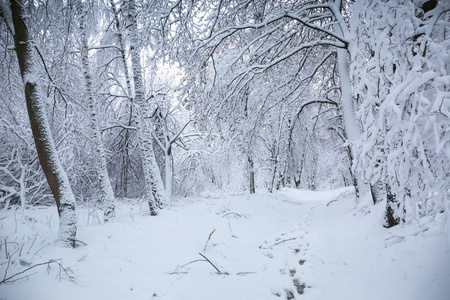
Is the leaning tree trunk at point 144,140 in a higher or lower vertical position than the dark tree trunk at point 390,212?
higher

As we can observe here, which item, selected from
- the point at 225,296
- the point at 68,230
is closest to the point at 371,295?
the point at 225,296

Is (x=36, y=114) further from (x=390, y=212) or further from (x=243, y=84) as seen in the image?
(x=390, y=212)

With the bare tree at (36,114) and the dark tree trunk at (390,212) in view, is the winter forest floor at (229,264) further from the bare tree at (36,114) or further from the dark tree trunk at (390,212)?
the bare tree at (36,114)

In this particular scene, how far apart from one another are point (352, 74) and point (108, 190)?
609 cm

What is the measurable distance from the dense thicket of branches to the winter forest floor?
523 millimetres

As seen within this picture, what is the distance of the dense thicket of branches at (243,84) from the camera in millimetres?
1753

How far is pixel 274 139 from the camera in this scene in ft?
40.1

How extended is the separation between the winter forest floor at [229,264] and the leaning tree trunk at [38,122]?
1.14ft

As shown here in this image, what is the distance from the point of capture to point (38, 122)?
3.18 metres

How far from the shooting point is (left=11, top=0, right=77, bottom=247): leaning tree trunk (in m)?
3.15

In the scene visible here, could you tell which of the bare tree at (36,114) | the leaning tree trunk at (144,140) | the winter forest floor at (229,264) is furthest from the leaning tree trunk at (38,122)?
the leaning tree trunk at (144,140)

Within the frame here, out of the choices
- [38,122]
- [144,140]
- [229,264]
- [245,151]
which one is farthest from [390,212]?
[144,140]

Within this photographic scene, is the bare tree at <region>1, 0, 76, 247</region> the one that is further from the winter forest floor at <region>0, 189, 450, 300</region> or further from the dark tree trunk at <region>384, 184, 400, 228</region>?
the dark tree trunk at <region>384, 184, 400, 228</region>

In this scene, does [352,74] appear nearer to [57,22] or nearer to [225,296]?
[225,296]
